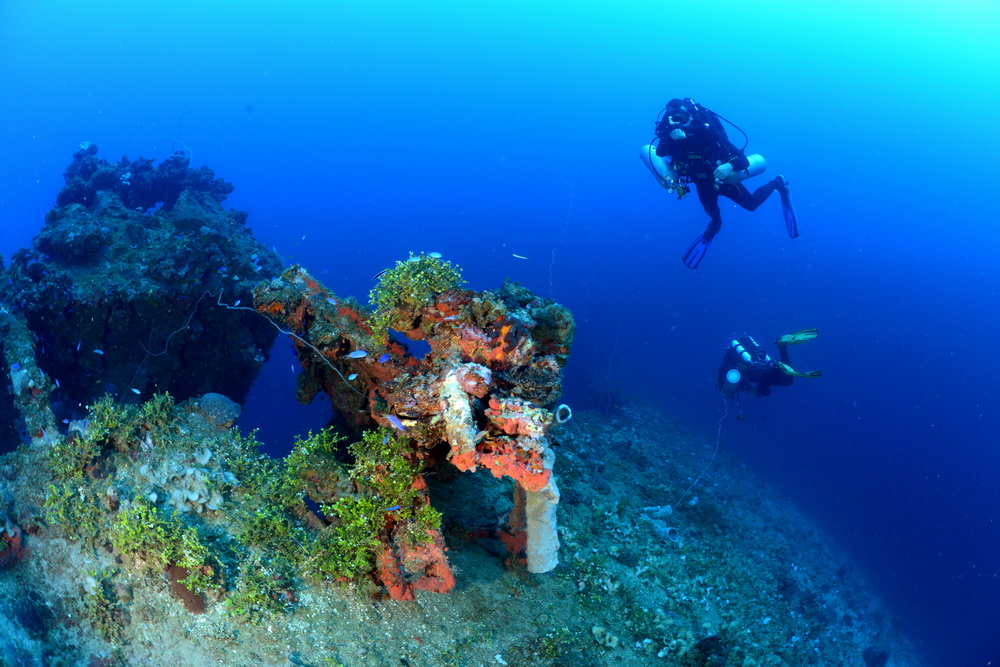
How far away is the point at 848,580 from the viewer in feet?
53.5

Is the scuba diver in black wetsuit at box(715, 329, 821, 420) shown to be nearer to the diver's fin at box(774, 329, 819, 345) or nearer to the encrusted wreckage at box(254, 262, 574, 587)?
the diver's fin at box(774, 329, 819, 345)

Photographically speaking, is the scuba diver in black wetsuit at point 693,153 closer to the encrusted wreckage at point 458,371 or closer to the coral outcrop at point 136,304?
the encrusted wreckage at point 458,371

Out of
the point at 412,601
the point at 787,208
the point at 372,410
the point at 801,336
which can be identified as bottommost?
the point at 412,601

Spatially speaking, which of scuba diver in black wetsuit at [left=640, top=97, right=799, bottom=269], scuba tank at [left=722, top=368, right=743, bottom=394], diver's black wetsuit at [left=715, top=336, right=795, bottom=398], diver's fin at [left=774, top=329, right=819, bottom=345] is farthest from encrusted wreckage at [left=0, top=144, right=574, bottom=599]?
diver's black wetsuit at [left=715, top=336, right=795, bottom=398]

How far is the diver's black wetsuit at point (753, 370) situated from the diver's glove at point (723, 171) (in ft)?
16.0

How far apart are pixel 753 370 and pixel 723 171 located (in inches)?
240

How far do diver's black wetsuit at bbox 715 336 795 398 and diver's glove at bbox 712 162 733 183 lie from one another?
4864 millimetres

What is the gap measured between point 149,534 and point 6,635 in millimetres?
1103

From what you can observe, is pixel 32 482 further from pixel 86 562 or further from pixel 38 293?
pixel 38 293

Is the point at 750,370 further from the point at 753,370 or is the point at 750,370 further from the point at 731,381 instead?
the point at 731,381

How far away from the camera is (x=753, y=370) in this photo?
48.4ft

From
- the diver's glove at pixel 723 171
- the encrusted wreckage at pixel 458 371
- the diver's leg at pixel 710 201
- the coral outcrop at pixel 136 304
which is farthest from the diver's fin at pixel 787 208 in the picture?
the coral outcrop at pixel 136 304

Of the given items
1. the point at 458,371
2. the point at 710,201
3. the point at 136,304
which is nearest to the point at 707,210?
the point at 710,201

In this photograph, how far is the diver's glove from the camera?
11.8m
